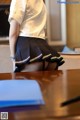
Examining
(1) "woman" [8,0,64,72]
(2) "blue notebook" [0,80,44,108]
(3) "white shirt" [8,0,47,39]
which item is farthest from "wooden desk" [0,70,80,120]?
(3) "white shirt" [8,0,47,39]

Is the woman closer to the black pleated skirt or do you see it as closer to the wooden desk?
the black pleated skirt

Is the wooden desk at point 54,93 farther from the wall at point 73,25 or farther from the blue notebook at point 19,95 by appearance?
the wall at point 73,25

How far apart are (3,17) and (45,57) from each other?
56.3 inches

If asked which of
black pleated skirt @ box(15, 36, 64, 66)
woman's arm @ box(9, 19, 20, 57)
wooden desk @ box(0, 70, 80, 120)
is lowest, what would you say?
wooden desk @ box(0, 70, 80, 120)

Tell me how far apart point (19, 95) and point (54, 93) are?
0.16m

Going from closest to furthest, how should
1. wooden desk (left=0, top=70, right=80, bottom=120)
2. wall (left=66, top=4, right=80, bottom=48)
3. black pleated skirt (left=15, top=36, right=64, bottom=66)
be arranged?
wooden desk (left=0, top=70, right=80, bottom=120)
black pleated skirt (left=15, top=36, right=64, bottom=66)
wall (left=66, top=4, right=80, bottom=48)

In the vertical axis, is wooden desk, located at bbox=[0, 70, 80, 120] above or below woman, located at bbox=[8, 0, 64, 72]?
below

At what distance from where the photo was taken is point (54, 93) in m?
0.98

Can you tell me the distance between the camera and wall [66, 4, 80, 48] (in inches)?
116

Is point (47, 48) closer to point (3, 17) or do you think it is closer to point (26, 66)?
point (26, 66)

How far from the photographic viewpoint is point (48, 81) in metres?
1.15

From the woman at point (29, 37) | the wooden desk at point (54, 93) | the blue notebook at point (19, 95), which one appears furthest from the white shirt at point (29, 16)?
the blue notebook at point (19, 95)

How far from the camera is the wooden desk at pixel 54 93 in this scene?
777mm

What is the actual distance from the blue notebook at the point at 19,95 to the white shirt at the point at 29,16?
79 cm
